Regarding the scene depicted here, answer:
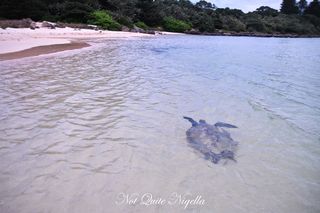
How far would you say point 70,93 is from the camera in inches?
222

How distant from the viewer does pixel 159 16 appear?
4603cm

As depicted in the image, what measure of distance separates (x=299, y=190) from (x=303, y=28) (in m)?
82.3

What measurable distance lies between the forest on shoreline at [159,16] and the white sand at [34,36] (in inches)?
218

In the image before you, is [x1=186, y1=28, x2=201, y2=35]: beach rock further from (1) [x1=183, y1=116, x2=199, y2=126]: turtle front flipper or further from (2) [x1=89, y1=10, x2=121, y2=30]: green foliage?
(1) [x1=183, y1=116, x2=199, y2=126]: turtle front flipper

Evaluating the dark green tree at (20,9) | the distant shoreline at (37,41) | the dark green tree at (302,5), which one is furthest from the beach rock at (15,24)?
the dark green tree at (302,5)

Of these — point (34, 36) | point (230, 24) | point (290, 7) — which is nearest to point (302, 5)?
point (290, 7)

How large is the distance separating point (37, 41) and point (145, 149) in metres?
15.1

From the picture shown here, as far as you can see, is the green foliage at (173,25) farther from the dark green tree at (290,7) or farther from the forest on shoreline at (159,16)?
the dark green tree at (290,7)

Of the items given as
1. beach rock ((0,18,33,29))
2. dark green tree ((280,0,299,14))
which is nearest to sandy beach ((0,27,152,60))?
beach rock ((0,18,33,29))

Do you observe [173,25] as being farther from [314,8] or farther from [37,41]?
[314,8]

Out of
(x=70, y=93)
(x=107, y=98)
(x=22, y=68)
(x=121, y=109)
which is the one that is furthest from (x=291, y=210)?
(x=22, y=68)

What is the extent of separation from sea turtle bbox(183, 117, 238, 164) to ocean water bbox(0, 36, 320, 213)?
123 millimetres

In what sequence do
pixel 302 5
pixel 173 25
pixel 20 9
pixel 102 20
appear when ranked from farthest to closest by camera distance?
pixel 302 5, pixel 173 25, pixel 102 20, pixel 20 9

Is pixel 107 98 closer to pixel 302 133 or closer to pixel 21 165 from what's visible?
pixel 21 165
